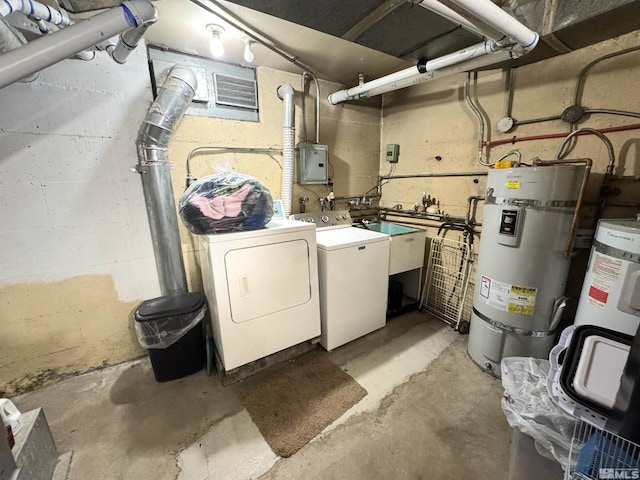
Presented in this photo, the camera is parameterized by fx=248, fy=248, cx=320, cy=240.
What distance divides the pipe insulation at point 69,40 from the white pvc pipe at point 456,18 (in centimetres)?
131

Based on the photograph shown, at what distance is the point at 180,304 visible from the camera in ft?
6.24

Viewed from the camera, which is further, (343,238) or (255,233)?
(343,238)

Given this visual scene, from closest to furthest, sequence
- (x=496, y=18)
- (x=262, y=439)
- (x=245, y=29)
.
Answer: (x=496, y=18) < (x=262, y=439) < (x=245, y=29)

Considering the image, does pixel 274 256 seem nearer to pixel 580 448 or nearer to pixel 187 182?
pixel 187 182

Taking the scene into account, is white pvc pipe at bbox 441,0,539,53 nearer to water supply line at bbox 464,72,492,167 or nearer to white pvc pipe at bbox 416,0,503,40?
white pvc pipe at bbox 416,0,503,40

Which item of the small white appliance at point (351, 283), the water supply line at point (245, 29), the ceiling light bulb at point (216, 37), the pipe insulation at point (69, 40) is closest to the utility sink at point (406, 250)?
the small white appliance at point (351, 283)

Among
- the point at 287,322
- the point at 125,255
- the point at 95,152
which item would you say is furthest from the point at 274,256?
the point at 95,152

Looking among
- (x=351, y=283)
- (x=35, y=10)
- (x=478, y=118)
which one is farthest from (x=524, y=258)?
(x=35, y=10)

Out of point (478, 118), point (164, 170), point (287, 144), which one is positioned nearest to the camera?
point (164, 170)

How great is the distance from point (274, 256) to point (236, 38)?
1654 mm

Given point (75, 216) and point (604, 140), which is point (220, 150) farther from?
point (604, 140)

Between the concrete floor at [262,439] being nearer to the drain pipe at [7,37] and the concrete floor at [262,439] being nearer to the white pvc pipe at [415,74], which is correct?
the drain pipe at [7,37]

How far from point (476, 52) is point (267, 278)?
6.82 feet

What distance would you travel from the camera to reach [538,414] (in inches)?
38.6
